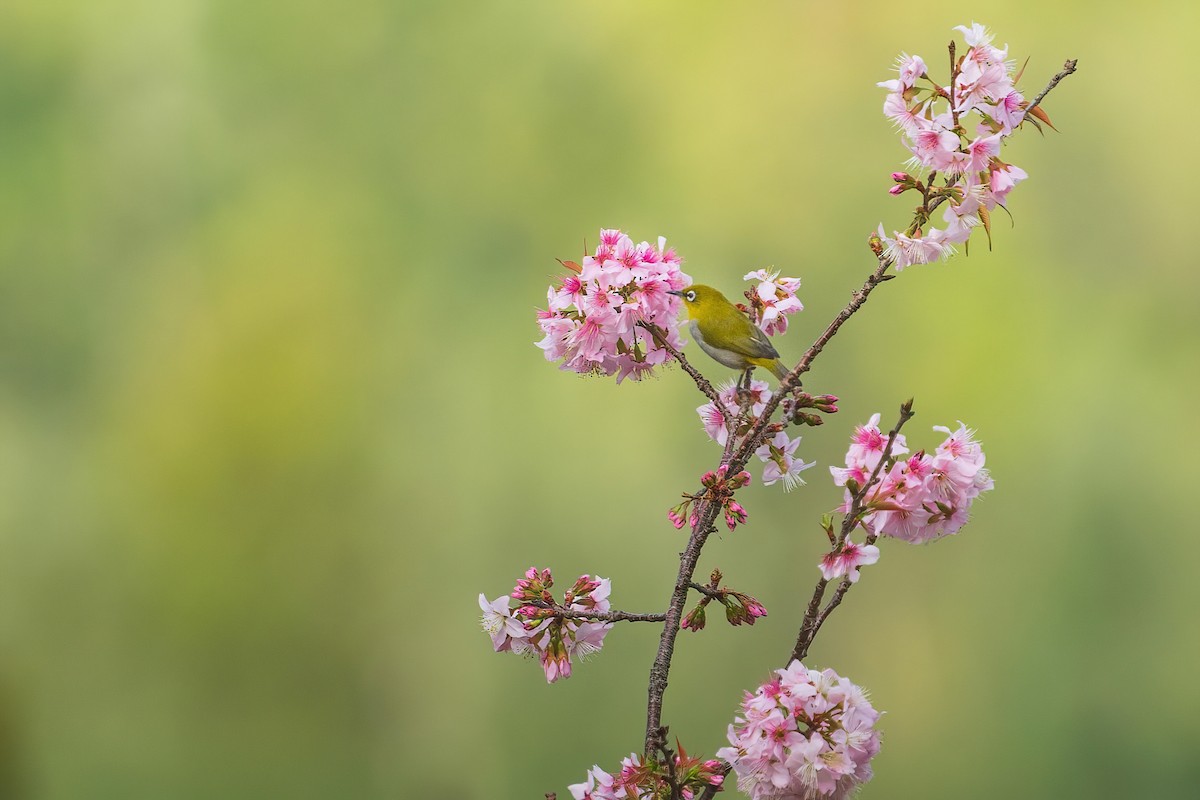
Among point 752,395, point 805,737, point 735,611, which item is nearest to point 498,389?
point 752,395

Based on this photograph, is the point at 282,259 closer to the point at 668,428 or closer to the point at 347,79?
the point at 347,79

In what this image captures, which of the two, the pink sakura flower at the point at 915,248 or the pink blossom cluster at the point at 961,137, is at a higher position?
the pink blossom cluster at the point at 961,137

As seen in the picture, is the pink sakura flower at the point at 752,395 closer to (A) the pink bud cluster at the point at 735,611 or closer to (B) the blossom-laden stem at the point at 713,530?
(B) the blossom-laden stem at the point at 713,530

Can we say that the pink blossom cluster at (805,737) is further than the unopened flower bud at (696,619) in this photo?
No

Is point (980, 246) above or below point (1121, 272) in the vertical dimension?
above

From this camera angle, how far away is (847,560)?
3.30ft

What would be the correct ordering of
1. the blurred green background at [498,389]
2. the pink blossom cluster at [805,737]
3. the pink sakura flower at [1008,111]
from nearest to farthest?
the pink blossom cluster at [805,737]
the pink sakura flower at [1008,111]
the blurred green background at [498,389]

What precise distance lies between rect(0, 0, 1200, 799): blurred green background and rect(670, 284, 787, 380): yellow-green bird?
1.16 meters

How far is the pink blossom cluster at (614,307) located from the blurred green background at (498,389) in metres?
1.28

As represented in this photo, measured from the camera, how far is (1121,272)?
2385 mm

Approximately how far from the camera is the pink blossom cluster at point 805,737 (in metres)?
0.95

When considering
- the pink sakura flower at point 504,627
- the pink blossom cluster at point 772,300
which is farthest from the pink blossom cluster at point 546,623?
the pink blossom cluster at point 772,300

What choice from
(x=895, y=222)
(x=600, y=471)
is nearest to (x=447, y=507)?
(x=600, y=471)

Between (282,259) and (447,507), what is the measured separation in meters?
0.69
